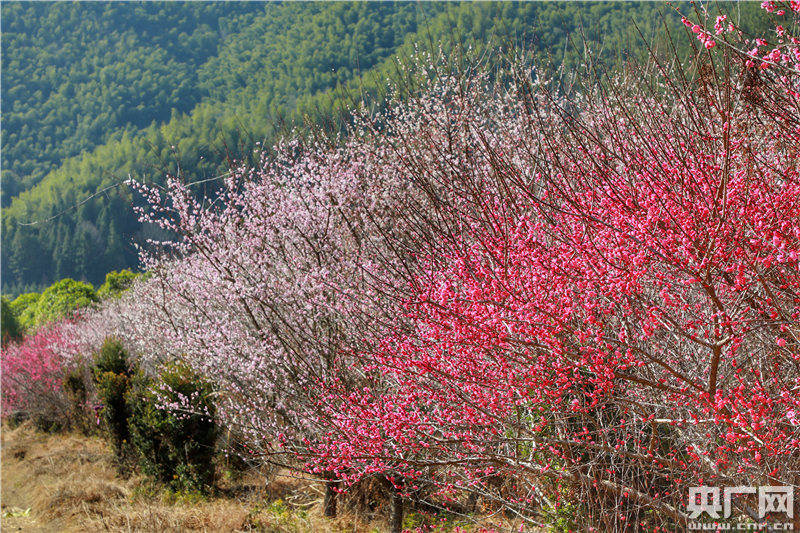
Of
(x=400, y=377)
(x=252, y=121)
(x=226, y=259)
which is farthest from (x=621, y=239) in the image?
(x=252, y=121)

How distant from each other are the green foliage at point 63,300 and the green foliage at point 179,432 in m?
20.2

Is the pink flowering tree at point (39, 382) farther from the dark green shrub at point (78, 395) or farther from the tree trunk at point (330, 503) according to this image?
the tree trunk at point (330, 503)

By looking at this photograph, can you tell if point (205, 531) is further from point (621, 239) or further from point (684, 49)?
point (684, 49)

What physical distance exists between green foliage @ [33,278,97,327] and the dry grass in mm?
17023

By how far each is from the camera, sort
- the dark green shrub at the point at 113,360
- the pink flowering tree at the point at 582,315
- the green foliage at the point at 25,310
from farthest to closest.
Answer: the green foliage at the point at 25,310 < the dark green shrub at the point at 113,360 < the pink flowering tree at the point at 582,315

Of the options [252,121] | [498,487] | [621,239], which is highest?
[252,121]

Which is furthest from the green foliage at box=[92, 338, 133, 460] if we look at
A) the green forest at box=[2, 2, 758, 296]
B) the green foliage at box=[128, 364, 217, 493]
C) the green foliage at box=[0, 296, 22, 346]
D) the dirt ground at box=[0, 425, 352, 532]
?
the green foliage at box=[0, 296, 22, 346]

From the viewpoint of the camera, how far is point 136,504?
8352 mm

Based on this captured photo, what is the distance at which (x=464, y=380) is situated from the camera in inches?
145

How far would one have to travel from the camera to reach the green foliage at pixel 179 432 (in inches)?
322

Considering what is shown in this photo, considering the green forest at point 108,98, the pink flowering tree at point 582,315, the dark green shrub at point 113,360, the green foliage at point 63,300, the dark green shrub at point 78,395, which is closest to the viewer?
the pink flowering tree at point 582,315

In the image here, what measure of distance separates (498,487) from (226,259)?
383 centimetres

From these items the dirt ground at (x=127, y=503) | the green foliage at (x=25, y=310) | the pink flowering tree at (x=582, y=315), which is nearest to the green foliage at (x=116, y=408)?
the dirt ground at (x=127, y=503)

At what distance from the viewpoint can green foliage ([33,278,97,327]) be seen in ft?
93.6
